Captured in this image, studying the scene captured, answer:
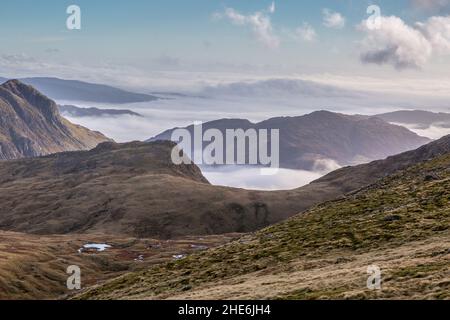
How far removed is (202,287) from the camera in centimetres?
5319

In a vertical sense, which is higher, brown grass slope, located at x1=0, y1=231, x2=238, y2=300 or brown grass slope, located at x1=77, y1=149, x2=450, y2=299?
brown grass slope, located at x1=77, y1=149, x2=450, y2=299

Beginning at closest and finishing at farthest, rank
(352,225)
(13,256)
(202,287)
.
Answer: (202,287), (352,225), (13,256)

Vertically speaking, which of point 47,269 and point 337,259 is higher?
point 337,259

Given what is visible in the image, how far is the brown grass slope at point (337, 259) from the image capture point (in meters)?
37.5

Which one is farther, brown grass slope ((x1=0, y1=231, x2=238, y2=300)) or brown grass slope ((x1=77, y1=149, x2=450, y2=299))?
brown grass slope ((x1=0, y1=231, x2=238, y2=300))

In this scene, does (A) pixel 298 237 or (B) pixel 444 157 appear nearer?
(A) pixel 298 237

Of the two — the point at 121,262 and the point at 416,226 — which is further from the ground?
the point at 416,226

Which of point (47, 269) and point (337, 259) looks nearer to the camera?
point (337, 259)

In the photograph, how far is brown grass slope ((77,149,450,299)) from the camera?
3750 centimetres

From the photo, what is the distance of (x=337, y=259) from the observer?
52.6m

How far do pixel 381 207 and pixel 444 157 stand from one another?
1962 inches
